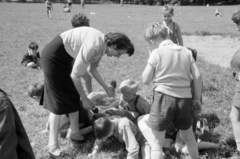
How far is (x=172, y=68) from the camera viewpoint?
2270mm

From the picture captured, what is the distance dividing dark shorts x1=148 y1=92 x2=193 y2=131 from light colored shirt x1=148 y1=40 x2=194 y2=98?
5 cm

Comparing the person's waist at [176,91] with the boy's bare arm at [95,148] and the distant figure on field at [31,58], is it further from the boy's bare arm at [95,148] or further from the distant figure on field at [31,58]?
the distant figure on field at [31,58]

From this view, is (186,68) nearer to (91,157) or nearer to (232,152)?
(232,152)

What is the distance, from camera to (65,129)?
3631 millimetres

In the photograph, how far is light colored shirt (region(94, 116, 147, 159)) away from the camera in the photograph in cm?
279

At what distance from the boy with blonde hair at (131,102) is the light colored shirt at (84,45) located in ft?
2.16

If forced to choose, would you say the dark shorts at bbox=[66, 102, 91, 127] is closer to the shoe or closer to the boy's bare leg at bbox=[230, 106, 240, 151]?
the shoe

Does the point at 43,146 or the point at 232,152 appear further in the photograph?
the point at 43,146

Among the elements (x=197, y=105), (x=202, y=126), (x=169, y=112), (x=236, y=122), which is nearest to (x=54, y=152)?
(x=169, y=112)

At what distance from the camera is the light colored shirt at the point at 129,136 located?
2788 mm

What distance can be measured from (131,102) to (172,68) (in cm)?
111

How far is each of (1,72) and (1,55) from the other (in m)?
1.74

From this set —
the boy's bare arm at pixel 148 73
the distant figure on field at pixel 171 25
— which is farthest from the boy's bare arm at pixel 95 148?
the distant figure on field at pixel 171 25

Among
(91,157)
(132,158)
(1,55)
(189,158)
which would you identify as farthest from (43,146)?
(1,55)
